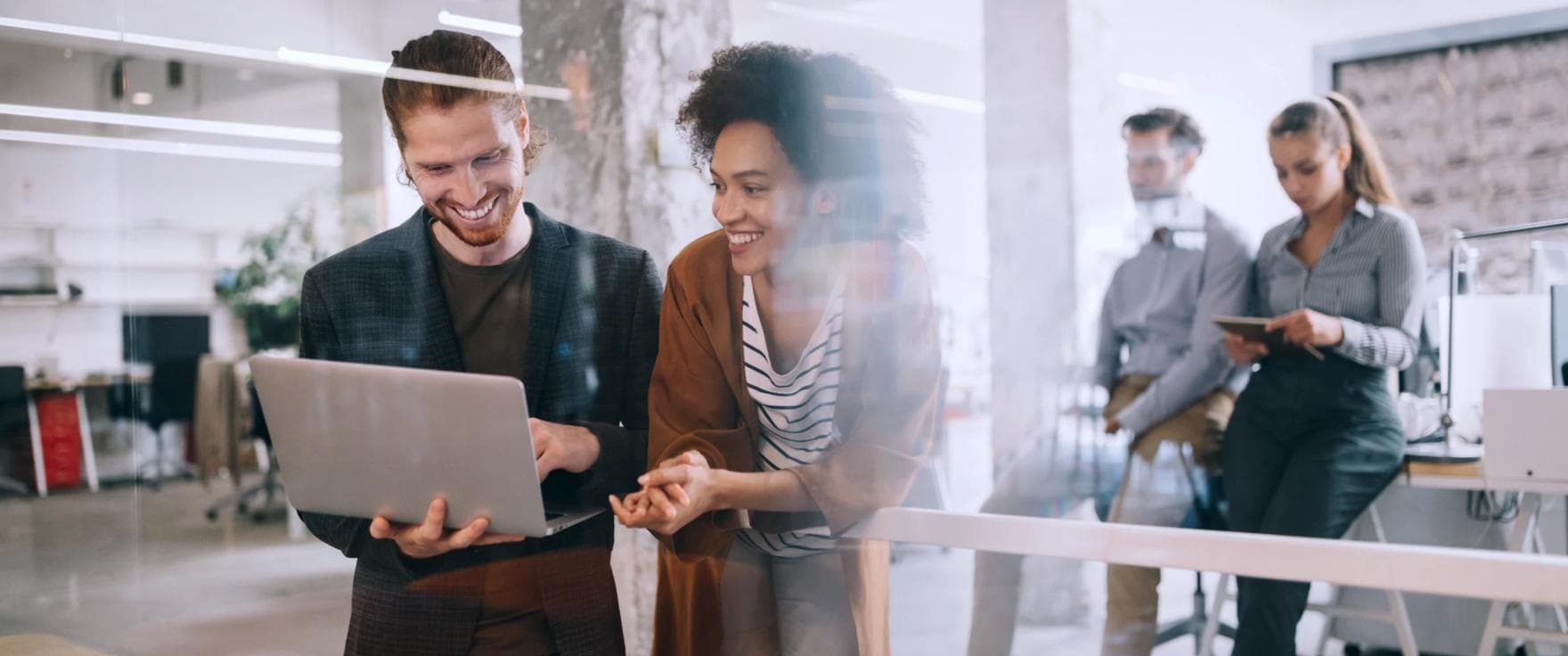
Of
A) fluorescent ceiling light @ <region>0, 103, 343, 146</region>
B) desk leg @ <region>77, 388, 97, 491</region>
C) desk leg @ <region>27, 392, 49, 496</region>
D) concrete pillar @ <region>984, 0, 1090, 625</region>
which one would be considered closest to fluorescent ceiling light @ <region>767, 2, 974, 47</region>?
concrete pillar @ <region>984, 0, 1090, 625</region>

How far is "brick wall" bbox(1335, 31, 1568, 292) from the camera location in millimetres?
1223

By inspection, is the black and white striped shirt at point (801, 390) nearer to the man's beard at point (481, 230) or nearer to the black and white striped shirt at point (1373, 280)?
the man's beard at point (481, 230)

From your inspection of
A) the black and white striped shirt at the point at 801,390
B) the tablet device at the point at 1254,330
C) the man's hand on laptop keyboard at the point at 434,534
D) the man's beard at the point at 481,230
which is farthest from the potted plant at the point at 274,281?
the tablet device at the point at 1254,330

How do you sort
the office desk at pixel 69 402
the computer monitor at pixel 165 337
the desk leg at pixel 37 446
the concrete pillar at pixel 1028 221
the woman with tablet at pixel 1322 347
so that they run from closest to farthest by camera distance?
1. the woman with tablet at pixel 1322 347
2. the concrete pillar at pixel 1028 221
3. the computer monitor at pixel 165 337
4. the office desk at pixel 69 402
5. the desk leg at pixel 37 446

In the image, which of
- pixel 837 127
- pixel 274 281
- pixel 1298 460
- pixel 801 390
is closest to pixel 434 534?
pixel 801 390

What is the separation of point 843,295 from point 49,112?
4.82 feet

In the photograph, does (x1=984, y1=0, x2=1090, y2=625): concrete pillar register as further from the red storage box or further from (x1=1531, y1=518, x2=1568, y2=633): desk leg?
the red storage box

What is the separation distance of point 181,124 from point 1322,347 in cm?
161

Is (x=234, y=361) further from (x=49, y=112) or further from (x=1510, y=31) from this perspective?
(x=1510, y=31)

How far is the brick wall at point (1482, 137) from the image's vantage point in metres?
1.22

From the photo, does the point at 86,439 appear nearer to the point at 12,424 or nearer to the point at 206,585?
the point at 12,424

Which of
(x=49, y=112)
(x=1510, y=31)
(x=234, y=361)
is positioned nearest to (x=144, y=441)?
(x=234, y=361)

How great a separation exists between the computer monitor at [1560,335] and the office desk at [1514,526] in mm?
116

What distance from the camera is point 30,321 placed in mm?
2168
